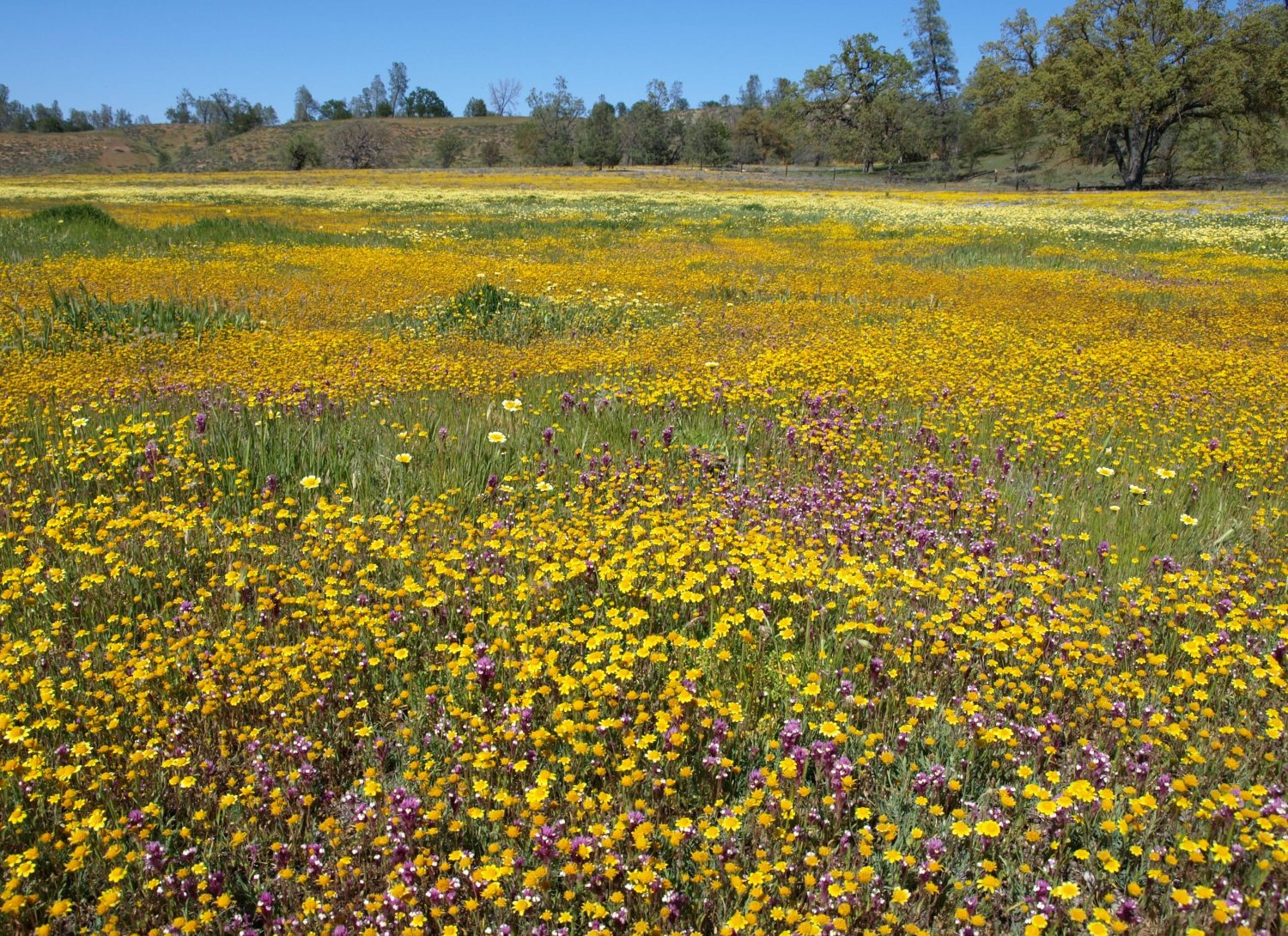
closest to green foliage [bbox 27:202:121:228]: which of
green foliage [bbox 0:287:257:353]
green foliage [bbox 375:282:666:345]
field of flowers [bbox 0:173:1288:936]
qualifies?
green foliage [bbox 0:287:257:353]

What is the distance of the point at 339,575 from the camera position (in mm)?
4180

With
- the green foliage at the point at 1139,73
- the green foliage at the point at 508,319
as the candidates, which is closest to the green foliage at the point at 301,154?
the green foliage at the point at 1139,73

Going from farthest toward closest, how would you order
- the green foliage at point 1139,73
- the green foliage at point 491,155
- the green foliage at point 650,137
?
the green foliage at point 491,155
the green foliage at point 650,137
the green foliage at point 1139,73

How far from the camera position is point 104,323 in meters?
9.56

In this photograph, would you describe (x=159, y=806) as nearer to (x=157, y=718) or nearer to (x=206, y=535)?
(x=157, y=718)

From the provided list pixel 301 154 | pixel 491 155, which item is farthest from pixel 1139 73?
pixel 301 154

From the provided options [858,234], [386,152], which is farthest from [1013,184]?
[386,152]

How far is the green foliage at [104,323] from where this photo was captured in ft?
29.3

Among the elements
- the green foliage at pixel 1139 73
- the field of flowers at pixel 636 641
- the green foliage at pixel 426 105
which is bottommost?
the field of flowers at pixel 636 641

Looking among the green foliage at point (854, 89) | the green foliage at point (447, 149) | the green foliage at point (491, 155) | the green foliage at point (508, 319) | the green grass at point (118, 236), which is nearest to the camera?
the green foliage at point (508, 319)

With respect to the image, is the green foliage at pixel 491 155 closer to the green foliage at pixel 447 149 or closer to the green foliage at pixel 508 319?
the green foliage at pixel 447 149

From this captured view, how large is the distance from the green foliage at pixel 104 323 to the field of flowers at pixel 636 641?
139mm

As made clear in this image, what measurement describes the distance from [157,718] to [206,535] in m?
1.65

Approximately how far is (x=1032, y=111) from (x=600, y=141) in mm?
56999
